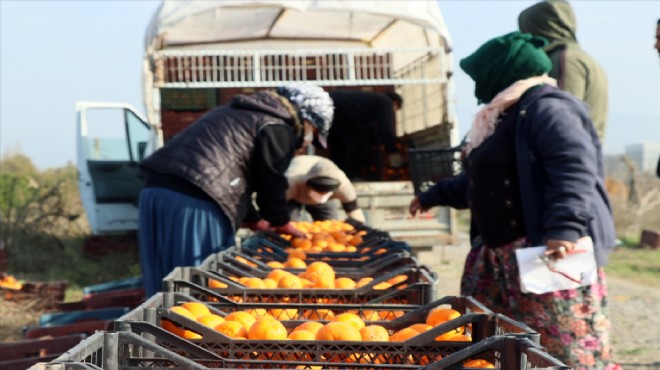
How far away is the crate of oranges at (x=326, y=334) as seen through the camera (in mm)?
1928

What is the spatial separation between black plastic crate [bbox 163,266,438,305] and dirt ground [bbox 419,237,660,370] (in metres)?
4.19

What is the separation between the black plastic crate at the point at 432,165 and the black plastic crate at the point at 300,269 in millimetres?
2105

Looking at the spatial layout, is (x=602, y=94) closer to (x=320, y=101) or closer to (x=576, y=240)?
(x=320, y=101)

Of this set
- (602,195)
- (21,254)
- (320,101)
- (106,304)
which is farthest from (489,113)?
(21,254)

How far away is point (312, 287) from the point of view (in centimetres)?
296

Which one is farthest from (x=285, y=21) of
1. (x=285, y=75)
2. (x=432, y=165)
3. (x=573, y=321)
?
(x=573, y=321)

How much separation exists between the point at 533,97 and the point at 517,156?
0.24 m

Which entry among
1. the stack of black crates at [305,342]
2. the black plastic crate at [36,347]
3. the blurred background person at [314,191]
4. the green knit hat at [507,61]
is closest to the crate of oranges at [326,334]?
the stack of black crates at [305,342]

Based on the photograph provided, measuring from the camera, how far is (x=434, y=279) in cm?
276

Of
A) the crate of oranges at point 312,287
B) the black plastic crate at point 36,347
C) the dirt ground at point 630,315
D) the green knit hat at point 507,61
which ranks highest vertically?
the green knit hat at point 507,61

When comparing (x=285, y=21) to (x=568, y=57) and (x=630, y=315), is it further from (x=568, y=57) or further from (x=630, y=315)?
(x=568, y=57)

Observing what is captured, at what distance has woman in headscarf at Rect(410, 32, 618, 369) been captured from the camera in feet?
10.4

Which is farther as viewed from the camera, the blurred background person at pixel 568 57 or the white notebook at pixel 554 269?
the blurred background person at pixel 568 57

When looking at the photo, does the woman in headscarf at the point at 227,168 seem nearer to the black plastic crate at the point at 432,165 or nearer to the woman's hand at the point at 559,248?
the black plastic crate at the point at 432,165
